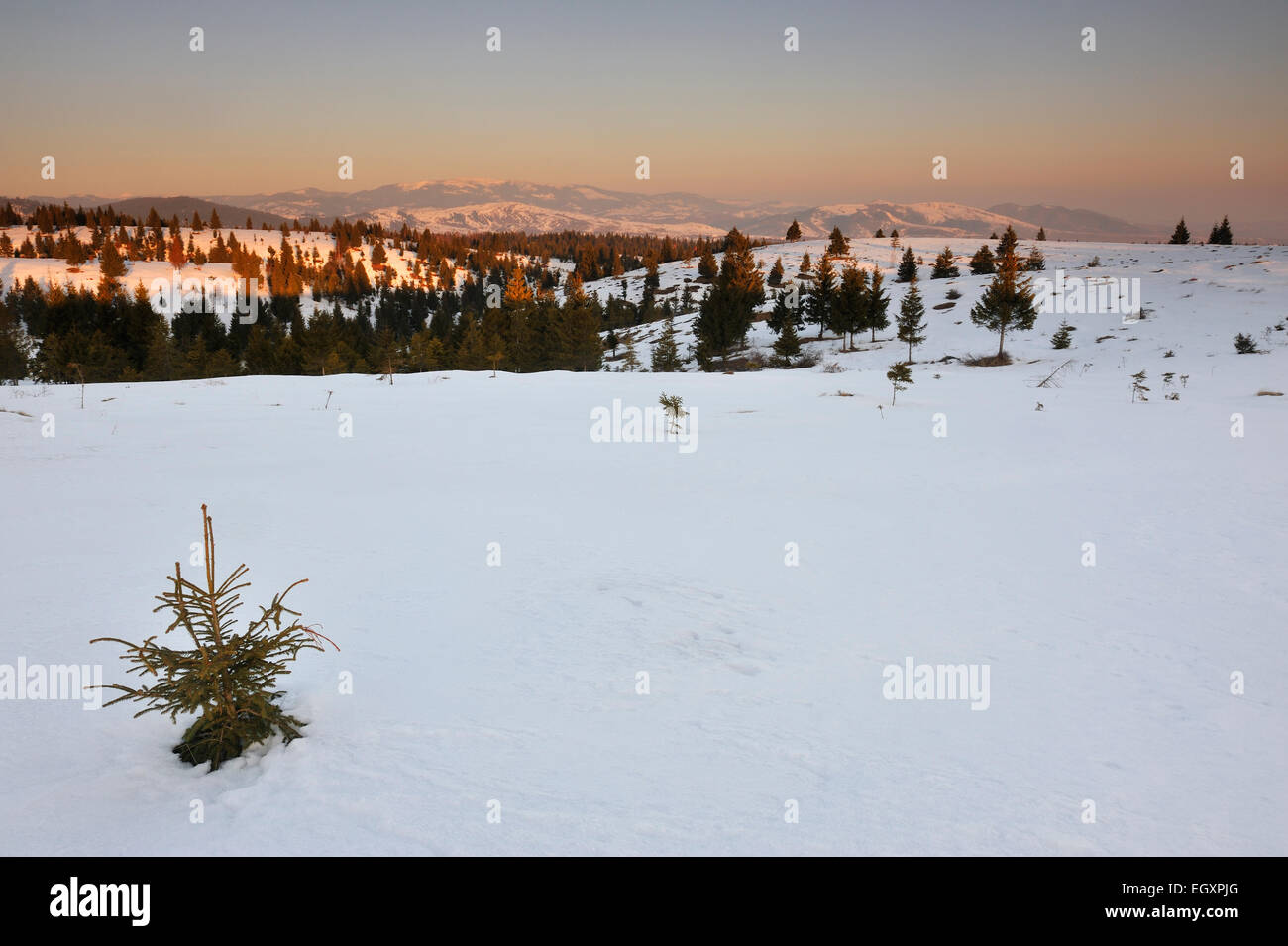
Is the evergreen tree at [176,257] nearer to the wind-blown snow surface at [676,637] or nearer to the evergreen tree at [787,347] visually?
the evergreen tree at [787,347]

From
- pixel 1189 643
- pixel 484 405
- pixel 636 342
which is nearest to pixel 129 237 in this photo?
pixel 636 342

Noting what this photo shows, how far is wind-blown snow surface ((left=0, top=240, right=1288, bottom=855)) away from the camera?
3703mm

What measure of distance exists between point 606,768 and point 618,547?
4.24m

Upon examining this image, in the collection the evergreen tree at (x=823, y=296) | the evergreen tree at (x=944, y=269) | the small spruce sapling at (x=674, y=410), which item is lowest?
the small spruce sapling at (x=674, y=410)

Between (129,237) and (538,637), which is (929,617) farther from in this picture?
(129,237)

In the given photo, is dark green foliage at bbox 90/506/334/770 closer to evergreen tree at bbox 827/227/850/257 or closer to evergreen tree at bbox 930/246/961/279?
evergreen tree at bbox 930/246/961/279

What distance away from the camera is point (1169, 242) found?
287ft

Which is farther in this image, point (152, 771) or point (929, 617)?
point (929, 617)

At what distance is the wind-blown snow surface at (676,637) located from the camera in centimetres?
370

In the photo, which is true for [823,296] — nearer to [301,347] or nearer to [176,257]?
[301,347]

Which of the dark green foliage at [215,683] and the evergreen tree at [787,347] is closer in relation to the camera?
the dark green foliage at [215,683]

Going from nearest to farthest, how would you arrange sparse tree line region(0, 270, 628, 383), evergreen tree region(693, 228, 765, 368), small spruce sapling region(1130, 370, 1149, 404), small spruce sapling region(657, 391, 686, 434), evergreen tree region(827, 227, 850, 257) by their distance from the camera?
small spruce sapling region(657, 391, 686, 434) < small spruce sapling region(1130, 370, 1149, 404) < evergreen tree region(693, 228, 765, 368) < sparse tree line region(0, 270, 628, 383) < evergreen tree region(827, 227, 850, 257)

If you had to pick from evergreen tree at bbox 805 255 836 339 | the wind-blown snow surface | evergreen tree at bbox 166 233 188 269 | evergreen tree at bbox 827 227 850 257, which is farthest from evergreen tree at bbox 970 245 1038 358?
evergreen tree at bbox 166 233 188 269

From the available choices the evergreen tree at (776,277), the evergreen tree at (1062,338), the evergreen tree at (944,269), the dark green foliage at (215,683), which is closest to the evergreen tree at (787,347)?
the evergreen tree at (1062,338)
